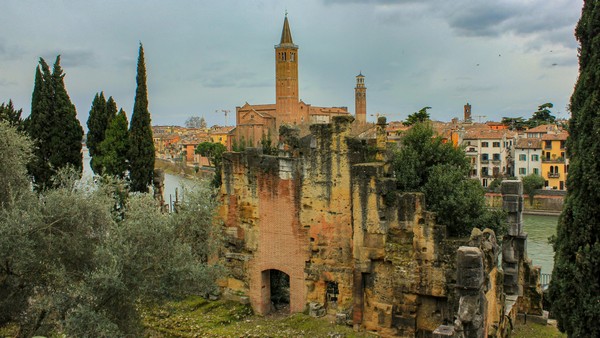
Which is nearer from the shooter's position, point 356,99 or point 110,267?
point 110,267

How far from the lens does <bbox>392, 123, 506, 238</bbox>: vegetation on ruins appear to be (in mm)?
20984

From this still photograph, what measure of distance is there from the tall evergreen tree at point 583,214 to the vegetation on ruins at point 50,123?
1808 centimetres

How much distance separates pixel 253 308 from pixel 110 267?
22.4 ft

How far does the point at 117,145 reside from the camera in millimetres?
24250

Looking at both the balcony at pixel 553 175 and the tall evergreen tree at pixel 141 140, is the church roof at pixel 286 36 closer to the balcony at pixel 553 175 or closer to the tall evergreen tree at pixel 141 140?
the balcony at pixel 553 175

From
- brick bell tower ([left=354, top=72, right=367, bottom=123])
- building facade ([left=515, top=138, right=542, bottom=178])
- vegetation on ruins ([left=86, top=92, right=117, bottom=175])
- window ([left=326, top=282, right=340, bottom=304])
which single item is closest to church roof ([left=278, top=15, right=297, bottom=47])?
brick bell tower ([left=354, top=72, right=367, bottom=123])

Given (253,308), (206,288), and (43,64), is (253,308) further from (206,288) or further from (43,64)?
(43,64)

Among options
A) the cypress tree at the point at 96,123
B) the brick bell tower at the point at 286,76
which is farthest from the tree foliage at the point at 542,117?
the cypress tree at the point at 96,123

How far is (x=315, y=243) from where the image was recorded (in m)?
15.4

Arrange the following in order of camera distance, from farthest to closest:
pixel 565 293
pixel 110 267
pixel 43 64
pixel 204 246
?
1. pixel 43 64
2. pixel 204 246
3. pixel 110 267
4. pixel 565 293

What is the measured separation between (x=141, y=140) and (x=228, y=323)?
11.4 meters

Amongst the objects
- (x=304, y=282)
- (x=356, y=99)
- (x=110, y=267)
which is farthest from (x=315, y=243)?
(x=356, y=99)

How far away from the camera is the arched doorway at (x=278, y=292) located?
16719 mm

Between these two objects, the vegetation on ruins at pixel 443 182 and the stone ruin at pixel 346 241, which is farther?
the vegetation on ruins at pixel 443 182
